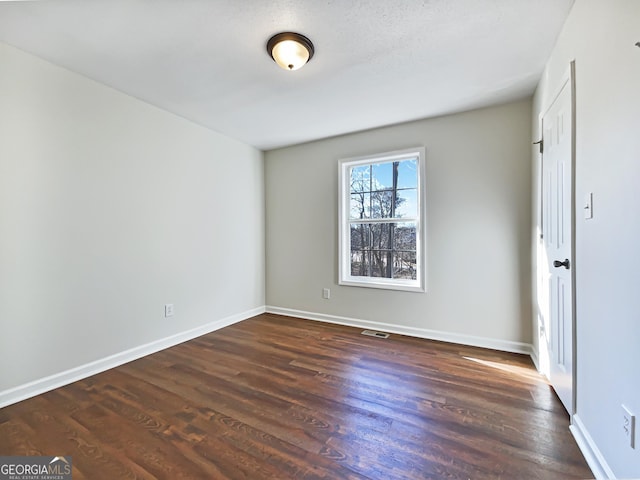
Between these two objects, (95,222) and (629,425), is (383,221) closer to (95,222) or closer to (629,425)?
(629,425)

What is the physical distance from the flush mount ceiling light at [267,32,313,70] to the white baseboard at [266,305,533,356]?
9.30 ft

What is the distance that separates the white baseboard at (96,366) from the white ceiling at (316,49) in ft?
7.85

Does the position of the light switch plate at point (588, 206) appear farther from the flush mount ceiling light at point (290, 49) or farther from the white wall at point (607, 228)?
the flush mount ceiling light at point (290, 49)

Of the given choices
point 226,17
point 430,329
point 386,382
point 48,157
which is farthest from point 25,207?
point 430,329

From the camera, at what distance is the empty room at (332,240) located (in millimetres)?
1398

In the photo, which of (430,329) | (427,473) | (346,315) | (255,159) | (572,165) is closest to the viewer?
(427,473)

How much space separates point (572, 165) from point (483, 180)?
1250mm

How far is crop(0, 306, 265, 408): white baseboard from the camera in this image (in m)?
1.97

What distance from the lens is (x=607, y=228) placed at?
1.27m

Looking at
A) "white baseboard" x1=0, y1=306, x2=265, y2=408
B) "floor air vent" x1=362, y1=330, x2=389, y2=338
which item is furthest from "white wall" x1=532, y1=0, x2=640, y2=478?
"white baseboard" x1=0, y1=306, x2=265, y2=408

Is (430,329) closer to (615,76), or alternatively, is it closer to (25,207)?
(615,76)

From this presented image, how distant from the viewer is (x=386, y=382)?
220 centimetres

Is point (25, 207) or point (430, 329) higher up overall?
point (25, 207)

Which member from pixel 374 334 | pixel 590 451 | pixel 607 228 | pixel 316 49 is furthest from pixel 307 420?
pixel 316 49
